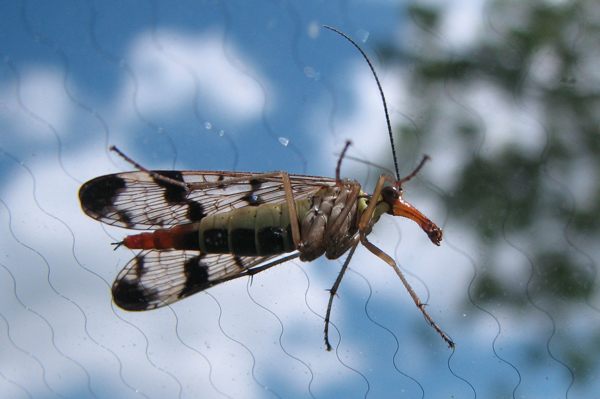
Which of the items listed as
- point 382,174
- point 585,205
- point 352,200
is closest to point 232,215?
point 352,200

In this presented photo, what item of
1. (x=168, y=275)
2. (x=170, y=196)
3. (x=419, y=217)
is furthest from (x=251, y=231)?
(x=419, y=217)

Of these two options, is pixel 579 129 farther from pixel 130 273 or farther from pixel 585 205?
pixel 130 273

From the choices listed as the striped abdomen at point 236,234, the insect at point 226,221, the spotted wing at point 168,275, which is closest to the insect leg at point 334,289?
the insect at point 226,221

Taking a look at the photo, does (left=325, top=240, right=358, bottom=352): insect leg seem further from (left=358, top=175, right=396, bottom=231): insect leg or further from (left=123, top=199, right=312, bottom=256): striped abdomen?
(left=123, top=199, right=312, bottom=256): striped abdomen

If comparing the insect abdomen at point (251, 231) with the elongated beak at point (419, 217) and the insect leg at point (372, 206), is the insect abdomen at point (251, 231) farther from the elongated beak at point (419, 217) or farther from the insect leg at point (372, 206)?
the elongated beak at point (419, 217)

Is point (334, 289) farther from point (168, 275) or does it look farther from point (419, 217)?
point (168, 275)

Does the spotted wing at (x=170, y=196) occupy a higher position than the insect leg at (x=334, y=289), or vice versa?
the spotted wing at (x=170, y=196)

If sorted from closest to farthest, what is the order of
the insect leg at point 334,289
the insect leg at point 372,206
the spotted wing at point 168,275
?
1. the insect leg at point 372,206
2. the insect leg at point 334,289
3. the spotted wing at point 168,275
